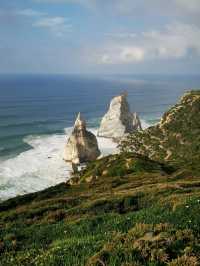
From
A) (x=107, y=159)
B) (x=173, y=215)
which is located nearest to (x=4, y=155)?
(x=107, y=159)

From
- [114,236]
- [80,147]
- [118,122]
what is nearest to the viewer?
[114,236]

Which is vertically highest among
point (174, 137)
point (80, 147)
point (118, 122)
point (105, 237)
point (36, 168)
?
point (105, 237)

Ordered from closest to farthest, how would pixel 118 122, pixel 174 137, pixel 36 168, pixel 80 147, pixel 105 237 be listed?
pixel 105 237, pixel 36 168, pixel 174 137, pixel 80 147, pixel 118 122

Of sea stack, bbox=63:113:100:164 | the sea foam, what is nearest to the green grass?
the sea foam

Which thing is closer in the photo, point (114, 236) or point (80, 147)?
point (114, 236)

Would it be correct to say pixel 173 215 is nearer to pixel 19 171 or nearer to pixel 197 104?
pixel 19 171

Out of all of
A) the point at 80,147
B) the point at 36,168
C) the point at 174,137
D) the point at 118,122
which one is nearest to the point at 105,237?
the point at 36,168

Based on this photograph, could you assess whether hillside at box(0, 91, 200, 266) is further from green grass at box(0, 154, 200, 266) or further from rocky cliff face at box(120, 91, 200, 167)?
rocky cliff face at box(120, 91, 200, 167)

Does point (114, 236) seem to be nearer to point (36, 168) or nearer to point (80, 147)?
point (36, 168)
